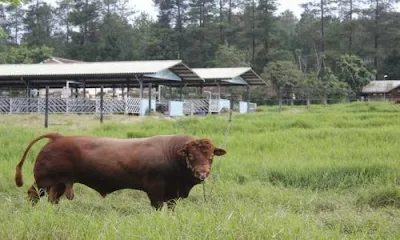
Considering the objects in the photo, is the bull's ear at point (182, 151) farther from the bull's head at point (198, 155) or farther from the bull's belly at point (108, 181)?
the bull's belly at point (108, 181)

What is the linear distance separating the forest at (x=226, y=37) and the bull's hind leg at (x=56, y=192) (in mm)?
36351

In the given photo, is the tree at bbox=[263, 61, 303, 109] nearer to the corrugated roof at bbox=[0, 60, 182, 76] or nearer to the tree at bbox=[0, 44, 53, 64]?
the corrugated roof at bbox=[0, 60, 182, 76]

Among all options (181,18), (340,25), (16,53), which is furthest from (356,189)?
(181,18)

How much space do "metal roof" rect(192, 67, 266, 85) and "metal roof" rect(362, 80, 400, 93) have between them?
1319 cm

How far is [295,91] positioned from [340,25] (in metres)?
13.4

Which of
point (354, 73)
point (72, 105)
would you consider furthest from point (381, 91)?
point (72, 105)

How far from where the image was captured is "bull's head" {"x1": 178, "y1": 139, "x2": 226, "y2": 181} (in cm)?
518

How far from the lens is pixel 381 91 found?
43.0 metres

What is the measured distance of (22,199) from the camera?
6023 millimetres

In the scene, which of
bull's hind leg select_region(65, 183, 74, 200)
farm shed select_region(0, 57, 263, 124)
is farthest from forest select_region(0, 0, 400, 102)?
bull's hind leg select_region(65, 183, 74, 200)

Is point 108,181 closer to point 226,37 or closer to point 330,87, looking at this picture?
point 330,87

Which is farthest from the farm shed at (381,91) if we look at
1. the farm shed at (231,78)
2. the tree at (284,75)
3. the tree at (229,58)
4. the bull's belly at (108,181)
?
the bull's belly at (108,181)

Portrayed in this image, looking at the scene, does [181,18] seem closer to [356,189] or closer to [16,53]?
[16,53]

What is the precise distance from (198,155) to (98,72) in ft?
66.1
